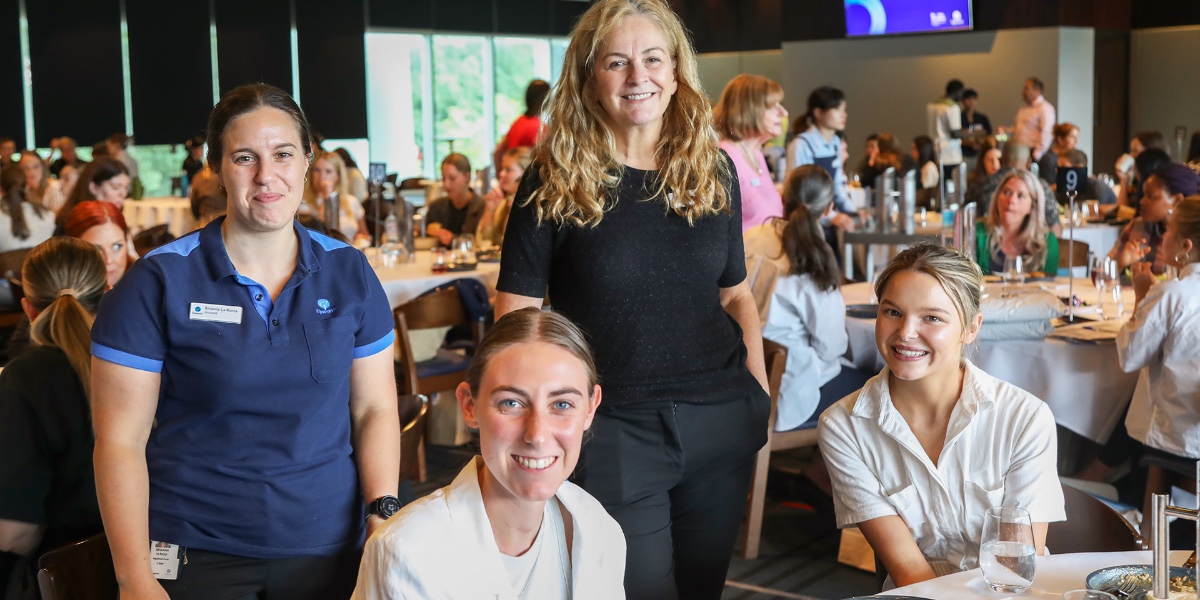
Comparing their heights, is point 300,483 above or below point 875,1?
below

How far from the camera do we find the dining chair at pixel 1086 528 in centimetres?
215

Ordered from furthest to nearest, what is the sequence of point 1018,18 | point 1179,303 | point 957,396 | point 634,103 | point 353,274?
point 1018,18, point 1179,303, point 957,396, point 634,103, point 353,274

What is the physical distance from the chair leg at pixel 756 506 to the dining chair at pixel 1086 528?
1.61 meters

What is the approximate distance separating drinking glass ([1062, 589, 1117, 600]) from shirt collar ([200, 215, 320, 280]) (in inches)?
48.5

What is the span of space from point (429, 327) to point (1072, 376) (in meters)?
2.28

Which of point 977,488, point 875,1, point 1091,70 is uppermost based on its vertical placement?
point 875,1

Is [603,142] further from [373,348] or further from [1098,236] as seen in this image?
[1098,236]

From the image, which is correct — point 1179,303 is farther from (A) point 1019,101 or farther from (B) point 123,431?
(A) point 1019,101

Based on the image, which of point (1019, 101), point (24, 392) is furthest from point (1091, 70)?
point (24, 392)

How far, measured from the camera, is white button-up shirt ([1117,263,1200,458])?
10.9 ft

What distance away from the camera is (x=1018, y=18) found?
12.8m

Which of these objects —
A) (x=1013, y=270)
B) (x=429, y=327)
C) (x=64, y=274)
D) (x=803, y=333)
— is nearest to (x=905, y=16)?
(x=1013, y=270)

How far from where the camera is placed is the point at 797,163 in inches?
289

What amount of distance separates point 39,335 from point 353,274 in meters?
0.82
